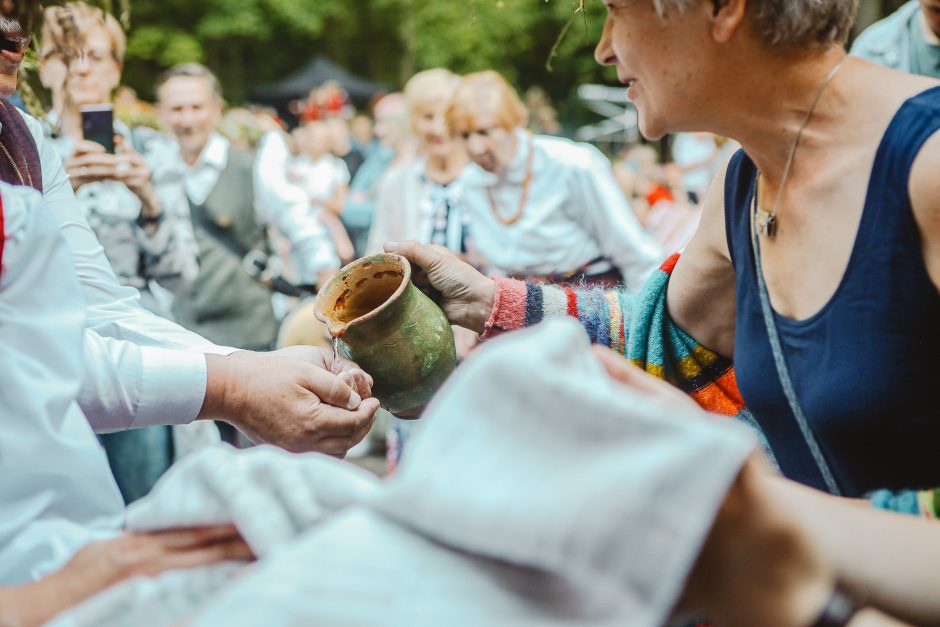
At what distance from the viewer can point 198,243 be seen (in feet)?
14.3

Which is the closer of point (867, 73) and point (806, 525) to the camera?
point (806, 525)

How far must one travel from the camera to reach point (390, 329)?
1907mm

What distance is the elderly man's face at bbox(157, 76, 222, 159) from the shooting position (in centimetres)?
518

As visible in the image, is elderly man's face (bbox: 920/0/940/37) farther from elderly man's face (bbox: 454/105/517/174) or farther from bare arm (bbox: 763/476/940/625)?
bare arm (bbox: 763/476/940/625)

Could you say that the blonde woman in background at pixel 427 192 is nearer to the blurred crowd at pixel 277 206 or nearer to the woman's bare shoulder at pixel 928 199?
the blurred crowd at pixel 277 206

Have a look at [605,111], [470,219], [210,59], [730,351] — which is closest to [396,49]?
[210,59]

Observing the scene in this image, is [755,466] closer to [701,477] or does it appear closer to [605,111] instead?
[701,477]

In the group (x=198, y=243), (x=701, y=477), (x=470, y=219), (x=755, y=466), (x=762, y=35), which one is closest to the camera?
(x=701, y=477)

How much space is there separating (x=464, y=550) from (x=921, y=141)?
107 centimetres

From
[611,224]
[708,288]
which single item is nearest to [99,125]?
[611,224]

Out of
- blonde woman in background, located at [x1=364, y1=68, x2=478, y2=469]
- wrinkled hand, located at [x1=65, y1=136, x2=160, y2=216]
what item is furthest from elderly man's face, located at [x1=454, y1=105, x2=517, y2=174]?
wrinkled hand, located at [x1=65, y1=136, x2=160, y2=216]

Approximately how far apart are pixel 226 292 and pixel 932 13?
10.1ft

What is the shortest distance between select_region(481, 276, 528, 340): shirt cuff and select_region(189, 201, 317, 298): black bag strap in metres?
2.70

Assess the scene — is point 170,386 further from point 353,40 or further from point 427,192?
point 353,40
